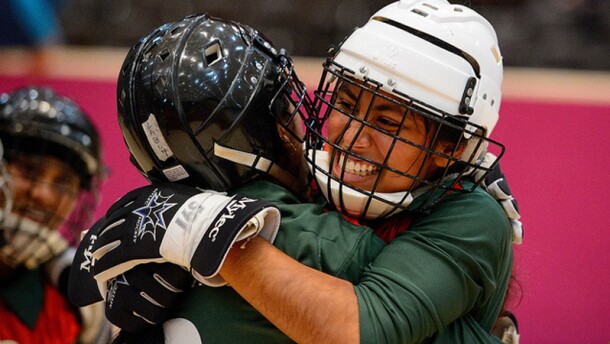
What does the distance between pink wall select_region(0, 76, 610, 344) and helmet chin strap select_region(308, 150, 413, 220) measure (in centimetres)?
144

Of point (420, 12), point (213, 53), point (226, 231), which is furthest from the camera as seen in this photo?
point (420, 12)

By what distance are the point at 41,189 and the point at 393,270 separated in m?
1.41

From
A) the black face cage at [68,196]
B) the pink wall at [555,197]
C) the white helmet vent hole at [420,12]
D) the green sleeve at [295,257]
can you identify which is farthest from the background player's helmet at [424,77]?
the pink wall at [555,197]

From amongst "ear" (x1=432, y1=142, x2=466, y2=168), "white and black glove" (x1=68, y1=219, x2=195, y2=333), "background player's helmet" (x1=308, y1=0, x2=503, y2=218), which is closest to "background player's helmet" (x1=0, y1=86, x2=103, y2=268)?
"white and black glove" (x1=68, y1=219, x2=195, y2=333)

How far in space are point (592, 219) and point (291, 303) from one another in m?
2.35

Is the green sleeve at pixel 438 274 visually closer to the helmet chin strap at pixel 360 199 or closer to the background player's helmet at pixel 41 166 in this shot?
the helmet chin strap at pixel 360 199

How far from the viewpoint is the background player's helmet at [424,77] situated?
1799 millimetres

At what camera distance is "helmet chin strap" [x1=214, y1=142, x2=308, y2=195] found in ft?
5.82

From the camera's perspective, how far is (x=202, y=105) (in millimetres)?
1730

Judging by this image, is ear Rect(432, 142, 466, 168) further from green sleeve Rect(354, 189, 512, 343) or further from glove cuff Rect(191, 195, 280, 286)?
glove cuff Rect(191, 195, 280, 286)

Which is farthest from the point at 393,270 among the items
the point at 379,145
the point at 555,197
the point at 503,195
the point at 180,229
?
the point at 555,197

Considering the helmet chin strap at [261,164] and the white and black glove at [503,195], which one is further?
the white and black glove at [503,195]

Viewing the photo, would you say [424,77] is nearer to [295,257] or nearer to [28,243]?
[295,257]

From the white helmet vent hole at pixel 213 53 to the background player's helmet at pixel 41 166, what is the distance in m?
1.07
